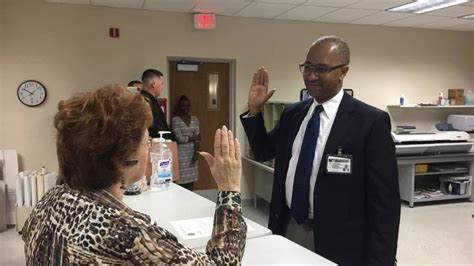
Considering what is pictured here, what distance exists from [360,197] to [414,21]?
5.06 m

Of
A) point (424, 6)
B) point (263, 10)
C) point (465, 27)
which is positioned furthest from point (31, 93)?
point (465, 27)

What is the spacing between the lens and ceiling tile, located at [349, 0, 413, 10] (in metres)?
4.55

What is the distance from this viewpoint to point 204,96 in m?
5.52

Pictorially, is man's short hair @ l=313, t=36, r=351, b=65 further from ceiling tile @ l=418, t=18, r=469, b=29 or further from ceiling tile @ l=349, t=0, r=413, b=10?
ceiling tile @ l=418, t=18, r=469, b=29

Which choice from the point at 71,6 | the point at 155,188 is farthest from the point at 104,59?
the point at 155,188

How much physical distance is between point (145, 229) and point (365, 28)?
19.3 ft

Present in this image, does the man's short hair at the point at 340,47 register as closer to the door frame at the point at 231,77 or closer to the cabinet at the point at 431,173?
the door frame at the point at 231,77

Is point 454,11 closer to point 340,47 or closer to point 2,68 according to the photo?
point 340,47

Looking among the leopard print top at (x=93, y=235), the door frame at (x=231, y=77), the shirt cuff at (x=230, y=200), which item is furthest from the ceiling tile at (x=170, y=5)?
the leopard print top at (x=93, y=235)

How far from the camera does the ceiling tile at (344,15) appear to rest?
5.02 m

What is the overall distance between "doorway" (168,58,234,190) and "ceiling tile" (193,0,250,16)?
28.0 inches

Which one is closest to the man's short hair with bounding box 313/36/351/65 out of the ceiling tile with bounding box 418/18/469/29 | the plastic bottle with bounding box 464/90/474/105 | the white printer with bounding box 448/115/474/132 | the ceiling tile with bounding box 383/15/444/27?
the ceiling tile with bounding box 383/15/444/27

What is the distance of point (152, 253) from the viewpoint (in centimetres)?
78

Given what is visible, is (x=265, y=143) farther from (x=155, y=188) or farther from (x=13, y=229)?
(x=13, y=229)
